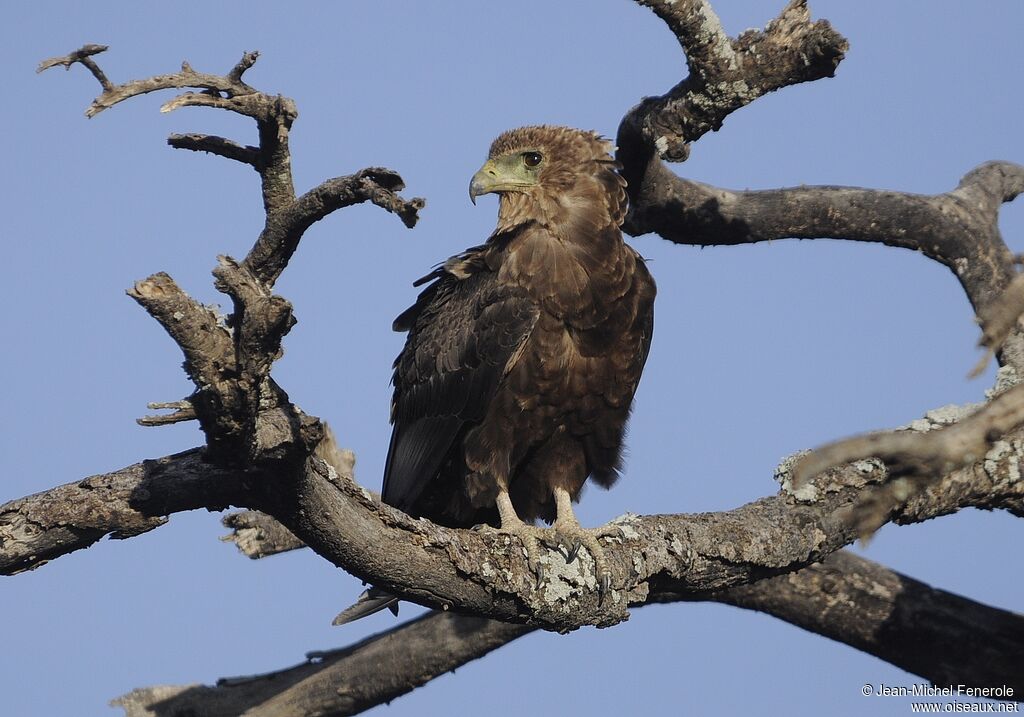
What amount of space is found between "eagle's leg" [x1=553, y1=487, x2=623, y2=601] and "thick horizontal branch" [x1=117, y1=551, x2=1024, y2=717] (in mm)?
607

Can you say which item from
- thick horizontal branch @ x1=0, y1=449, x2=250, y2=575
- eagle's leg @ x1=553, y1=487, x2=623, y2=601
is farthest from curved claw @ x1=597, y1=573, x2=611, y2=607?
thick horizontal branch @ x1=0, y1=449, x2=250, y2=575

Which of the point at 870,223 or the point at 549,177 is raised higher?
the point at 870,223

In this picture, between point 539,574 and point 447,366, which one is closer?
point 539,574

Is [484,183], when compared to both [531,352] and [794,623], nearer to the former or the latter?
[531,352]

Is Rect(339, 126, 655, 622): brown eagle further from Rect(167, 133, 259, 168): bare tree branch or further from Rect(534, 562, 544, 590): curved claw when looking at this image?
Rect(167, 133, 259, 168): bare tree branch

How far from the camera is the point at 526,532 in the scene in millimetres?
4719

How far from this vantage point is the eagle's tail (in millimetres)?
5383

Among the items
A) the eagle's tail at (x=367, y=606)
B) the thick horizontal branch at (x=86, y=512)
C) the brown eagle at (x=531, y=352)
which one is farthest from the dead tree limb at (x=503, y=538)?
the eagle's tail at (x=367, y=606)

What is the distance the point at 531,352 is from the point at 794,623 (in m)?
2.49

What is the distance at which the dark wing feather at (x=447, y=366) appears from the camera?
5086 millimetres

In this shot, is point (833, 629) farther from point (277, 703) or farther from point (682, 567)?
point (277, 703)

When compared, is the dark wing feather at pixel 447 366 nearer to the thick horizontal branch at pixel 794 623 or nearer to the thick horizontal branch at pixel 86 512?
the thick horizontal branch at pixel 794 623

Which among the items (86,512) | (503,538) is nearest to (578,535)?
(503,538)

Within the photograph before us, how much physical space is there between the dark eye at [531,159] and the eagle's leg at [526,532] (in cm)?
157
